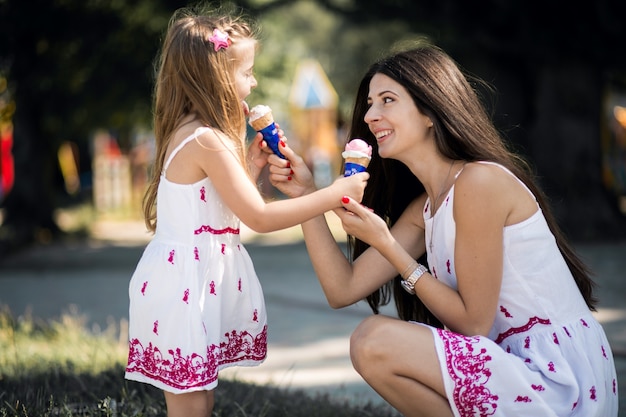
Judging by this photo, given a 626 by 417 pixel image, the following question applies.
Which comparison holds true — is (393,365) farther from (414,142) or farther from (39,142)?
(39,142)

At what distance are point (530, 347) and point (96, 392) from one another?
7.01 ft

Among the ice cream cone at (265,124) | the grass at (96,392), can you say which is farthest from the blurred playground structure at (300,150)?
the ice cream cone at (265,124)

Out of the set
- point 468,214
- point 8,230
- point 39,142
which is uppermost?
point 468,214

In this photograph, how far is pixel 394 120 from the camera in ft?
10.4

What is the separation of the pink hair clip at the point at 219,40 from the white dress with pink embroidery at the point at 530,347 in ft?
3.22

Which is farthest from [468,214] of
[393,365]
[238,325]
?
[238,325]

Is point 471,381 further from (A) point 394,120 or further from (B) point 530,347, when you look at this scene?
(A) point 394,120

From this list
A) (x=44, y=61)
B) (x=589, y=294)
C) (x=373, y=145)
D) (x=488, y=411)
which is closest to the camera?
(x=488, y=411)

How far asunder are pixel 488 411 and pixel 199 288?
3.52ft

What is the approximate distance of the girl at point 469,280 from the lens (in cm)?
287

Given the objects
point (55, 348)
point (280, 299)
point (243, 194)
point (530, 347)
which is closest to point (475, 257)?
point (530, 347)

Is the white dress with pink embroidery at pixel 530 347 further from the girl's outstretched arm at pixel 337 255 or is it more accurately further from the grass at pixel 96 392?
the grass at pixel 96 392

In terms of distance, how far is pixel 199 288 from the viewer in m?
2.98

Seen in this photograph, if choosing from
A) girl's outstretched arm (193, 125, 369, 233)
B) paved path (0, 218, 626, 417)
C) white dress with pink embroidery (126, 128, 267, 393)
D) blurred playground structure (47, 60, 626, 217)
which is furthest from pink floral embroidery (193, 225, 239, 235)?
blurred playground structure (47, 60, 626, 217)
